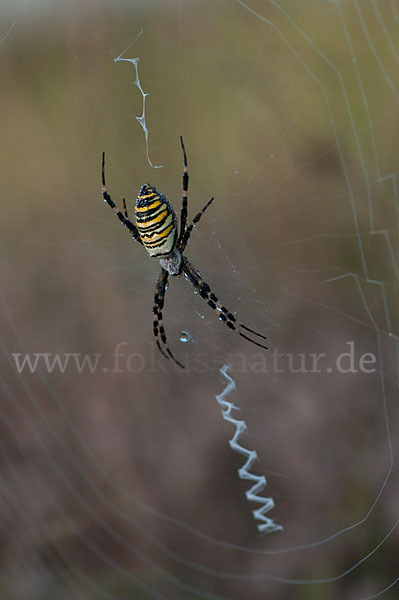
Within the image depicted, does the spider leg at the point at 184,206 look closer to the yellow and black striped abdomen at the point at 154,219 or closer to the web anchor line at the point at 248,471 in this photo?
the yellow and black striped abdomen at the point at 154,219

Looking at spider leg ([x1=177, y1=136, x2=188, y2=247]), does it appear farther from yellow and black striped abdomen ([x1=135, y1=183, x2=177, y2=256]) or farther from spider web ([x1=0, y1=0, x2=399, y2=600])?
spider web ([x1=0, y1=0, x2=399, y2=600])

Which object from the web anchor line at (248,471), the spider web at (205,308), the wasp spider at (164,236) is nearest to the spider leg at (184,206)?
the wasp spider at (164,236)

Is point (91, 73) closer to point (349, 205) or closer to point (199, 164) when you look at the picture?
point (199, 164)

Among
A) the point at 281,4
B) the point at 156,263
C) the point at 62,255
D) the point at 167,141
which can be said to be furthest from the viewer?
the point at 62,255

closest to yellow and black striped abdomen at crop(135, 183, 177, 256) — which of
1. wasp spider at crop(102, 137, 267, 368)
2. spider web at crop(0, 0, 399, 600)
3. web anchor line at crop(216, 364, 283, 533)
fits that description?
wasp spider at crop(102, 137, 267, 368)

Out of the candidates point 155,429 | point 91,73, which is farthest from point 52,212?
point 155,429

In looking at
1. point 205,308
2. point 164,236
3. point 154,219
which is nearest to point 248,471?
point 205,308
